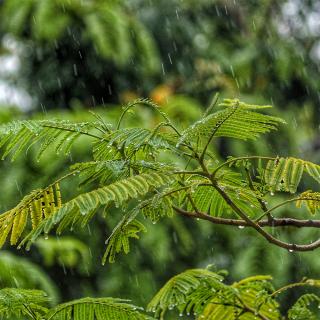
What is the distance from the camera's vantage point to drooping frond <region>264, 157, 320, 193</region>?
1332 millimetres

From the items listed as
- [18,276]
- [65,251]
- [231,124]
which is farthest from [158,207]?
[65,251]

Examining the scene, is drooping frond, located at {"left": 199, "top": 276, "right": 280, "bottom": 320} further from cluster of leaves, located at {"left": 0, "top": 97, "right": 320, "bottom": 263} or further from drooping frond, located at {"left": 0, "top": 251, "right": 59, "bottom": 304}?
drooping frond, located at {"left": 0, "top": 251, "right": 59, "bottom": 304}

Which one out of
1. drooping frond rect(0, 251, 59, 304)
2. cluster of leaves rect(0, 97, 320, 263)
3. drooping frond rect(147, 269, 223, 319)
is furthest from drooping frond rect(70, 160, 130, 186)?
drooping frond rect(0, 251, 59, 304)

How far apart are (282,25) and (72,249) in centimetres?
322

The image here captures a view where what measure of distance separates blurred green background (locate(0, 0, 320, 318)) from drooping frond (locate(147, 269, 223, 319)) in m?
1.32

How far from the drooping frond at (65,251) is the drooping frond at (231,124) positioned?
7.85 ft

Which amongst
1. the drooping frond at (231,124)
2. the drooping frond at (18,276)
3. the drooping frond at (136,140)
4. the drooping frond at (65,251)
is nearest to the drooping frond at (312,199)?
the drooping frond at (231,124)

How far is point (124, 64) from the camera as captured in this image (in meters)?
4.71

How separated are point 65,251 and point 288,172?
2587mm

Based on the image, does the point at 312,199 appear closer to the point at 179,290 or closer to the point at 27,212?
the point at 179,290

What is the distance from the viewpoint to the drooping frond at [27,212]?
1.33m

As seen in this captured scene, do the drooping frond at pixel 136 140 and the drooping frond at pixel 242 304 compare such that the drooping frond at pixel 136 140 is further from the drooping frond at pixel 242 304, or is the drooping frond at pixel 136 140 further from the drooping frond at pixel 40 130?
the drooping frond at pixel 242 304

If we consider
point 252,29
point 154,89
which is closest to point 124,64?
point 154,89

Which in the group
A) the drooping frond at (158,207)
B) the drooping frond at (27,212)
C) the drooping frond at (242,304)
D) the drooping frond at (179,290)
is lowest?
the drooping frond at (242,304)
